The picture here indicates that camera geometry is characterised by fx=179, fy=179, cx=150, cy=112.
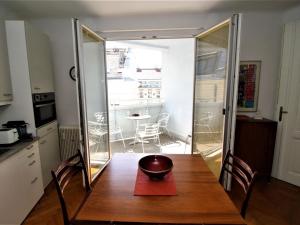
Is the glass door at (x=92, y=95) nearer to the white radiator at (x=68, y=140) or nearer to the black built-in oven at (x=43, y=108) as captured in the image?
the white radiator at (x=68, y=140)

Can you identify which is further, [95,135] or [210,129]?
[210,129]

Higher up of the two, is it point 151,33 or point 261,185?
point 151,33

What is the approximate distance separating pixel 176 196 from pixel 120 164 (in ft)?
2.11

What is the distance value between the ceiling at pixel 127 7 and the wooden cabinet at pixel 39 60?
36 centimetres

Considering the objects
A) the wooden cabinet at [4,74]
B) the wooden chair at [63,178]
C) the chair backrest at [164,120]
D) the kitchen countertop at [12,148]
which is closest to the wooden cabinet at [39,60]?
the wooden cabinet at [4,74]

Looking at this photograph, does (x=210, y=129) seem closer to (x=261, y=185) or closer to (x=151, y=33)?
(x=261, y=185)

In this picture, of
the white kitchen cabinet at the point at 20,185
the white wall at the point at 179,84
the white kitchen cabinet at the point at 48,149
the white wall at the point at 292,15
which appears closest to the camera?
the white kitchen cabinet at the point at 20,185

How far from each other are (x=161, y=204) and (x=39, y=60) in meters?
2.46

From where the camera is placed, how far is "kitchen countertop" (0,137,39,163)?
1.71m

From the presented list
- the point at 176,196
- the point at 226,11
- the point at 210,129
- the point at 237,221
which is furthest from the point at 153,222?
the point at 226,11

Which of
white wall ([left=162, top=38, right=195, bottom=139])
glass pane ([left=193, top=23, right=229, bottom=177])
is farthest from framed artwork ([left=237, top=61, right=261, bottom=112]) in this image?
white wall ([left=162, top=38, right=195, bottom=139])

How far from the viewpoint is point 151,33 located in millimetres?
2828

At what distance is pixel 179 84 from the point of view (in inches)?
191

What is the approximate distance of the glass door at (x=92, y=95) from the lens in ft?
6.75
